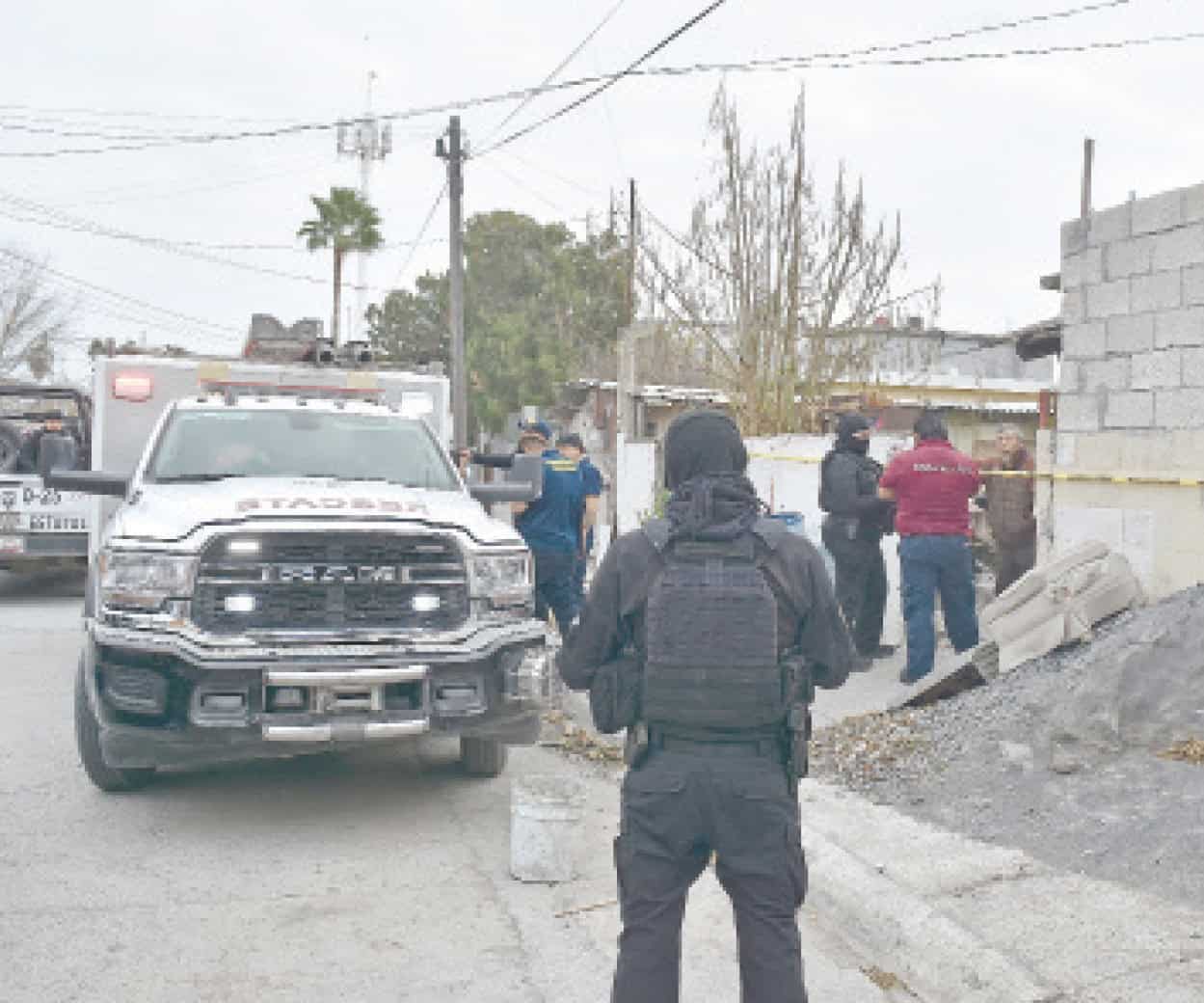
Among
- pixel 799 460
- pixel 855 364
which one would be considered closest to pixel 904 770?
pixel 799 460

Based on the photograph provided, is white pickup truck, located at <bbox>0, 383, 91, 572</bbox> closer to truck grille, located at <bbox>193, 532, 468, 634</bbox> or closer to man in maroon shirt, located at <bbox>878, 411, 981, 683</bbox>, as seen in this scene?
truck grille, located at <bbox>193, 532, 468, 634</bbox>

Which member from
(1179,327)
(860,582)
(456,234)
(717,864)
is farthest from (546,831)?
(456,234)

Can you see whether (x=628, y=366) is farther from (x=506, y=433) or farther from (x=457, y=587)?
(x=506, y=433)

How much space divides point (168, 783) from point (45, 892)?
1522 mm

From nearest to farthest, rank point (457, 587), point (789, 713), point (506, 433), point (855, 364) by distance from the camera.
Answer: point (789, 713), point (457, 587), point (855, 364), point (506, 433)

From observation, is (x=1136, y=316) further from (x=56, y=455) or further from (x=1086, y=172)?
(x=56, y=455)

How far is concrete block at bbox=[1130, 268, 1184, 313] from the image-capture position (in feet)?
22.7

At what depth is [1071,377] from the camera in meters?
7.68

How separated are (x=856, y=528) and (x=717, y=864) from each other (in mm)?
5905

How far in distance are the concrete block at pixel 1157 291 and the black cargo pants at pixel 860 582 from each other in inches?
96.6

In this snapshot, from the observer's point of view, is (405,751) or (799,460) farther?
(799,460)

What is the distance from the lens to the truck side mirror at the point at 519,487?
689 cm

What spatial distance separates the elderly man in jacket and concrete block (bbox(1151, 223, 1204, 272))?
212cm

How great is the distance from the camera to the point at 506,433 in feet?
138
